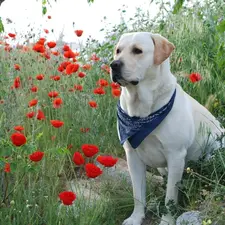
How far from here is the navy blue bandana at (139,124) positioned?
3807mm

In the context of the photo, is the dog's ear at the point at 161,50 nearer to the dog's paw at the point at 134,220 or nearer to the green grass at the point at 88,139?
the green grass at the point at 88,139

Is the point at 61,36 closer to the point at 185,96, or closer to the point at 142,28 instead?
the point at 142,28

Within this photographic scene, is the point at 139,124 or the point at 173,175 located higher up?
the point at 139,124

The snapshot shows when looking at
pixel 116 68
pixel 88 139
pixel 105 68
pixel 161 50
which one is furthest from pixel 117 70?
pixel 105 68

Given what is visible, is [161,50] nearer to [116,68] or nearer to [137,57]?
[137,57]

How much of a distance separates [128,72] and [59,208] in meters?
1.03

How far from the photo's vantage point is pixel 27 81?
6.50 metres

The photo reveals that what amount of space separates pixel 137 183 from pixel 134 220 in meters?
0.28

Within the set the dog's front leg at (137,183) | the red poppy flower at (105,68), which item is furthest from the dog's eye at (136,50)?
the red poppy flower at (105,68)

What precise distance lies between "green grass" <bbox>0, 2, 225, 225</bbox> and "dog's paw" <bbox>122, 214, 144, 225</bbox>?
12 centimetres

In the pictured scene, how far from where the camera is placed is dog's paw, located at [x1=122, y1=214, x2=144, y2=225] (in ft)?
13.0

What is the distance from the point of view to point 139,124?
3896 mm

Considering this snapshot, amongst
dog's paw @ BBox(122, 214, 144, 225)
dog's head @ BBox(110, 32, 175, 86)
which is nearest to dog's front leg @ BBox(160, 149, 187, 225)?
dog's paw @ BBox(122, 214, 144, 225)

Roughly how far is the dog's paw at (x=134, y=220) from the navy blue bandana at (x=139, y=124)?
0.54 m
